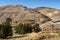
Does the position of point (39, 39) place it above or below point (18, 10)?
below

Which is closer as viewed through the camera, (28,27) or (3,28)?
(3,28)

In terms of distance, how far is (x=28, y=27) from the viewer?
2862cm

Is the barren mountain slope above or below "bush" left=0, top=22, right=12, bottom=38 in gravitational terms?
above

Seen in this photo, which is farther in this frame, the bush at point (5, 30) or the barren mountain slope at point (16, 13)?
the barren mountain slope at point (16, 13)

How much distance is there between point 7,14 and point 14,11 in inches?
142

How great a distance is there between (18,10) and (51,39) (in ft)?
234

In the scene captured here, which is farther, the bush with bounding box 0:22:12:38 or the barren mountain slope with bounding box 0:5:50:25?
the barren mountain slope with bounding box 0:5:50:25

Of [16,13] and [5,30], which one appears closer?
[5,30]

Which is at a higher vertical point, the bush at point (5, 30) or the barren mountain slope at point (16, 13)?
the barren mountain slope at point (16, 13)

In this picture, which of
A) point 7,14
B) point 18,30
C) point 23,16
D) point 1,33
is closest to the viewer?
point 1,33

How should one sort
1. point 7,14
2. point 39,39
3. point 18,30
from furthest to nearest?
point 7,14 < point 18,30 < point 39,39

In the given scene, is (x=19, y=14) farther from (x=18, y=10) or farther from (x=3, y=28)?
(x=3, y=28)

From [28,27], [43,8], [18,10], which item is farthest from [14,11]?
[28,27]

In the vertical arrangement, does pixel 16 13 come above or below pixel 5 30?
above
